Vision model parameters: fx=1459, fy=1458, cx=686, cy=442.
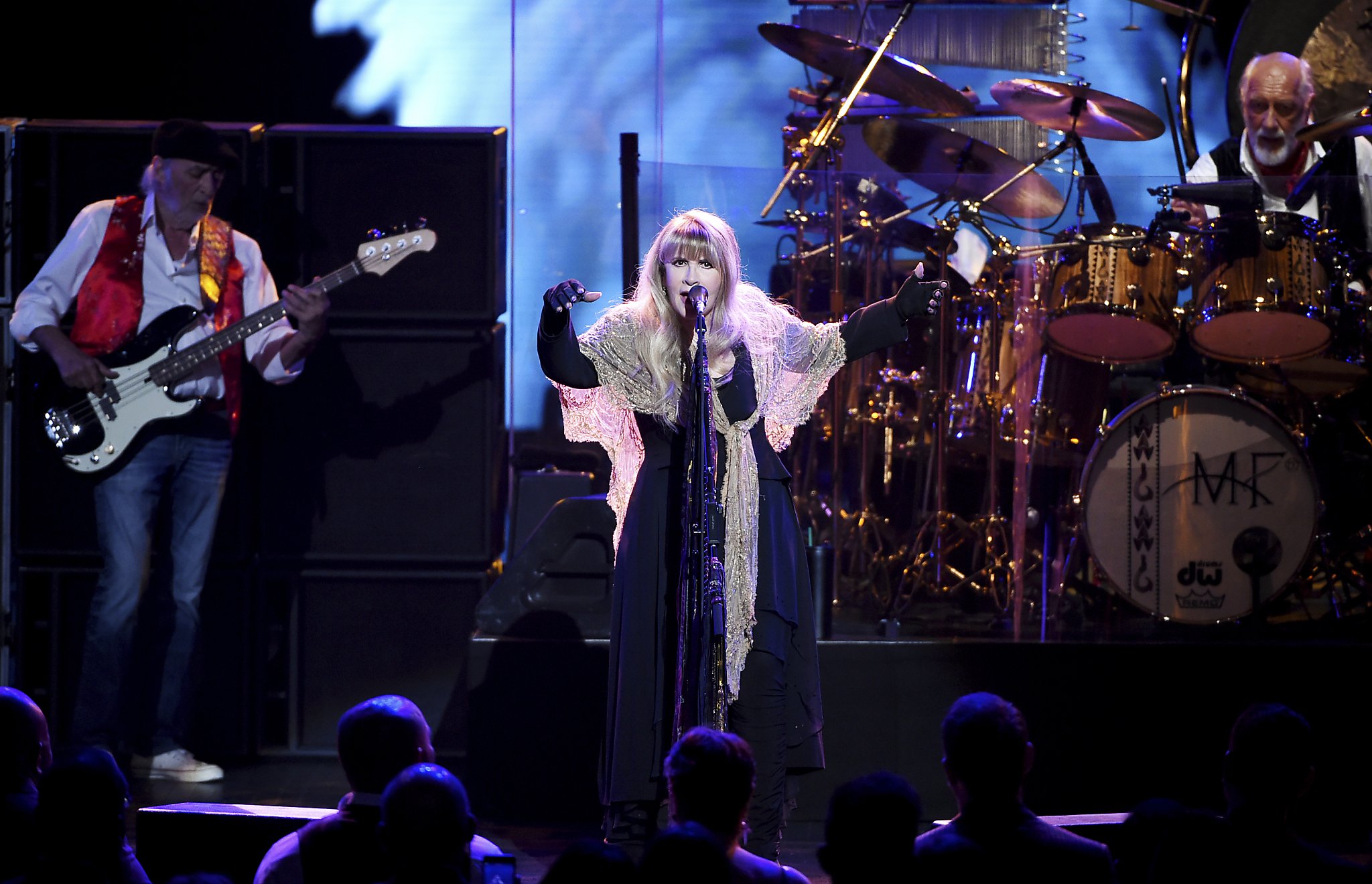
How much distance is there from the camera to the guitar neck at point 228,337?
16.9 feet

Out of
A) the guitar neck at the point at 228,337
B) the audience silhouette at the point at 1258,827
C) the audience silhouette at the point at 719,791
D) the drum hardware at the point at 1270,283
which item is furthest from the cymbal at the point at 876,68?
the audience silhouette at the point at 719,791

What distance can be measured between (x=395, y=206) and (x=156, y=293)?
0.94 metres

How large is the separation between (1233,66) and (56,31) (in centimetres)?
581

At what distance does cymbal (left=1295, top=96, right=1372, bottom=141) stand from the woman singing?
117 inches

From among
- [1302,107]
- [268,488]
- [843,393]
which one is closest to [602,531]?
[843,393]

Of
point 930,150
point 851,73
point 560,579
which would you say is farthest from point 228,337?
point 930,150

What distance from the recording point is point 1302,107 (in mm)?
6285

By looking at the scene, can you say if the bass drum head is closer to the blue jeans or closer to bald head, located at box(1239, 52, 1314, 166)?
bald head, located at box(1239, 52, 1314, 166)

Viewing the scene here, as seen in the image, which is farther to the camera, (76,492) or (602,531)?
(76,492)

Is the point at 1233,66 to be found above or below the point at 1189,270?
above

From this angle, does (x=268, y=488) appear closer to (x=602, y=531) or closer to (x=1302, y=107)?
(x=602, y=531)

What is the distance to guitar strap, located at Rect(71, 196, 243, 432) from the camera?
520 cm

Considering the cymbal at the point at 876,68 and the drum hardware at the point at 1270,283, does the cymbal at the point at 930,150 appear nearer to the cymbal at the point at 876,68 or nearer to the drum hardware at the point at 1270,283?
the cymbal at the point at 876,68

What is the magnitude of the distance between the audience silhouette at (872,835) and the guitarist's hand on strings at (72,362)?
3718 millimetres
